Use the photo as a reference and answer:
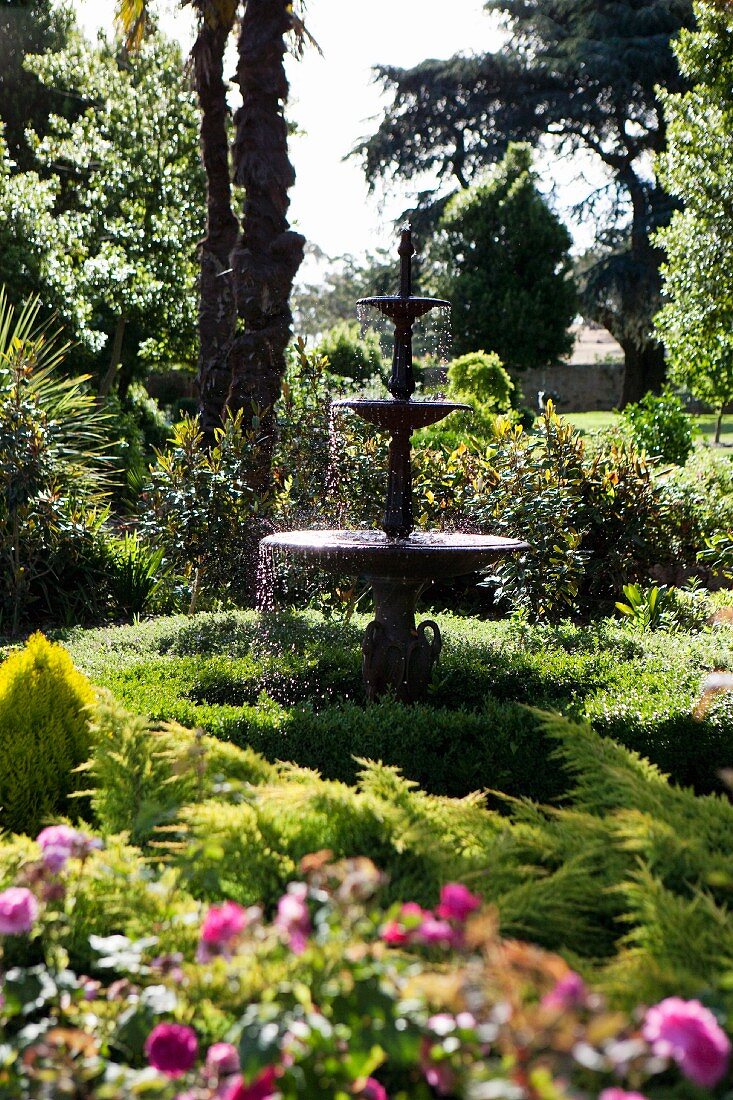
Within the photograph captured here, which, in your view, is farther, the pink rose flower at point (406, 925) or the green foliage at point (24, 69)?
the green foliage at point (24, 69)

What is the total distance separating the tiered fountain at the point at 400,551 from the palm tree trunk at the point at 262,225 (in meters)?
4.48

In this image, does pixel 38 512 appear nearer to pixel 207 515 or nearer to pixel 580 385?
pixel 207 515

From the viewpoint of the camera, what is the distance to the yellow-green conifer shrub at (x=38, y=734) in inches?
158

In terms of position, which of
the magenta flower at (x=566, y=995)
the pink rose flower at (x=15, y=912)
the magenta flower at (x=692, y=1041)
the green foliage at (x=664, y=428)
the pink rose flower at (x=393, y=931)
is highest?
the green foliage at (x=664, y=428)

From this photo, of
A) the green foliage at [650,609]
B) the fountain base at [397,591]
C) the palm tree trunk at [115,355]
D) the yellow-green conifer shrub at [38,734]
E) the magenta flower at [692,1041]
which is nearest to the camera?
the magenta flower at [692,1041]

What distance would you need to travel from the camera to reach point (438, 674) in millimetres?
5945

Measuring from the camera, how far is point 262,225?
10.4m

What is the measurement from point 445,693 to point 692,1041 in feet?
15.1

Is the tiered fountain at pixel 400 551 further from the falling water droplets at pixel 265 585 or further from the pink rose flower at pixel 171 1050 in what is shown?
the pink rose flower at pixel 171 1050

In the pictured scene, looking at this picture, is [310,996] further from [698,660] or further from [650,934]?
[698,660]

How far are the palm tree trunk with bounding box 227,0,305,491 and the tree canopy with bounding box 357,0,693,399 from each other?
781 inches

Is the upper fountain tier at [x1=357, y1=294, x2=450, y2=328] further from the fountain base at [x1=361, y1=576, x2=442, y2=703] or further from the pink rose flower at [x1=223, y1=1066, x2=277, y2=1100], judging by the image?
the pink rose flower at [x1=223, y1=1066, x2=277, y2=1100]

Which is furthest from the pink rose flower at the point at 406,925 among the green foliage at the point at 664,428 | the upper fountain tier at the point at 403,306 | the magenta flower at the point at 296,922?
the green foliage at the point at 664,428

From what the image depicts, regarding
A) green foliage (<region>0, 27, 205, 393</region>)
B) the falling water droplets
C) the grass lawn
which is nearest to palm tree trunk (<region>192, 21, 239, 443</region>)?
the falling water droplets
